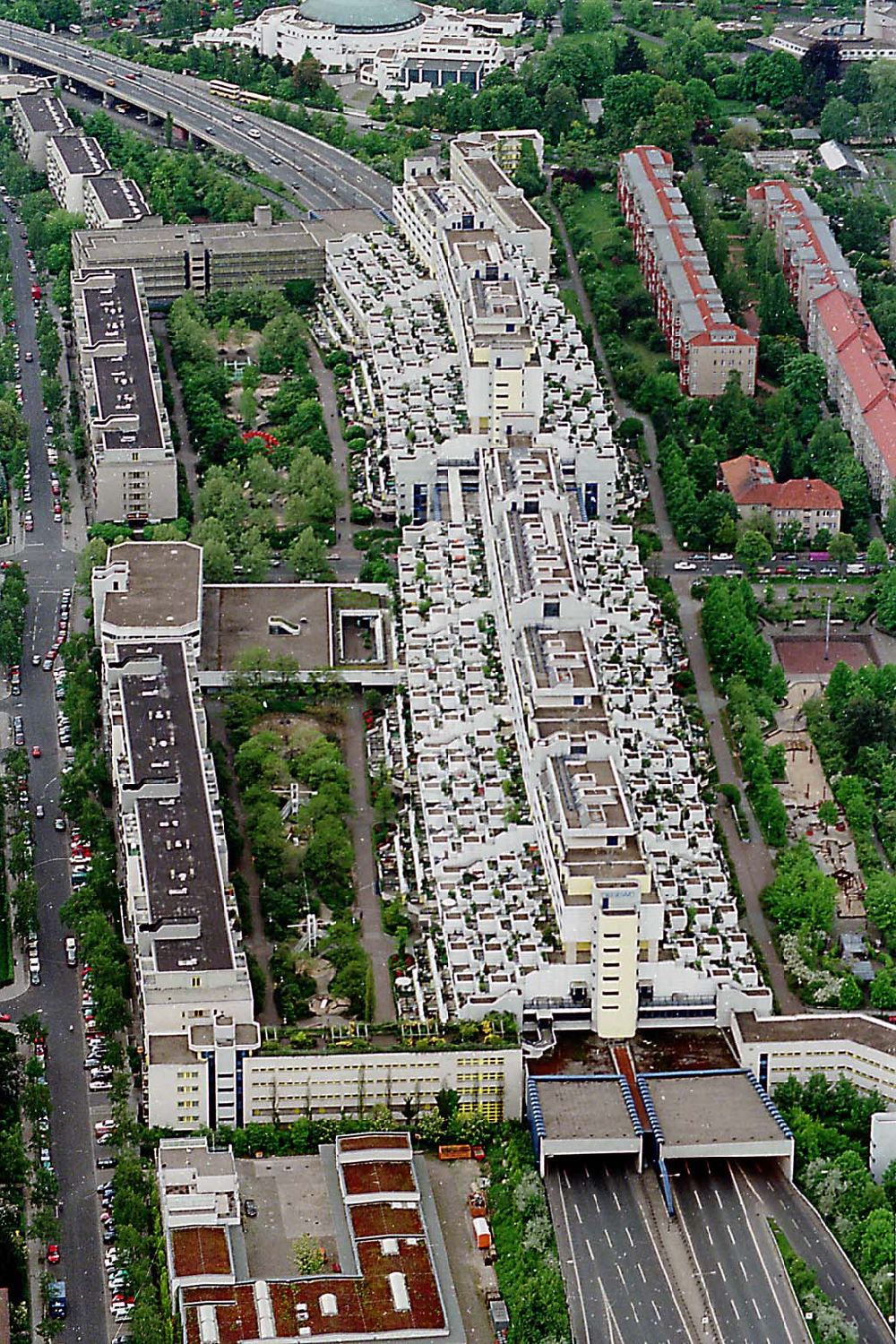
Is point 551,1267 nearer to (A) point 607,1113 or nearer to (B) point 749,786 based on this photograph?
(A) point 607,1113

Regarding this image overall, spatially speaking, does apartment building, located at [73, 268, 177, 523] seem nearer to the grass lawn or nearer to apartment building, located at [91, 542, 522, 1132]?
the grass lawn

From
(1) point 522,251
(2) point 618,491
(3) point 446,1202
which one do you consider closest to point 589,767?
(3) point 446,1202

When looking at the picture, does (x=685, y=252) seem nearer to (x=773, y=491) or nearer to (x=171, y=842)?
(x=773, y=491)

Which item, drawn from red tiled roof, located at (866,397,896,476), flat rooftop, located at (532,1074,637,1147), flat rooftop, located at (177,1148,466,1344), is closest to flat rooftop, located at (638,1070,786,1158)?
flat rooftop, located at (532,1074,637,1147)

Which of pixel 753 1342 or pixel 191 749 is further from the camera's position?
pixel 191 749

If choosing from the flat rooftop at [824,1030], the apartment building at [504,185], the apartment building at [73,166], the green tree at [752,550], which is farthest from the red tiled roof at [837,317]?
the flat rooftop at [824,1030]

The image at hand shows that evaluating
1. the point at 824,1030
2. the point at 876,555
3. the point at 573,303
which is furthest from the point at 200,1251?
the point at 573,303
